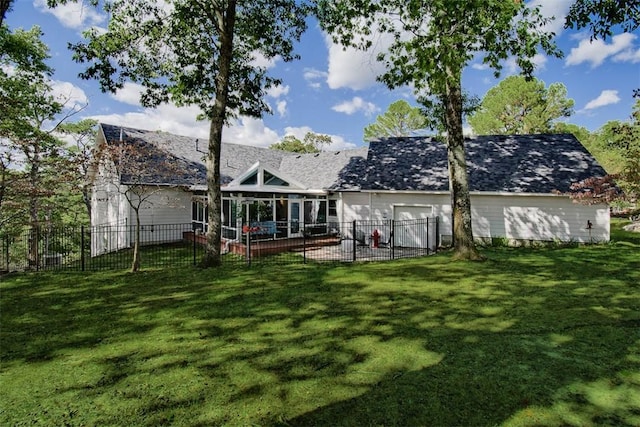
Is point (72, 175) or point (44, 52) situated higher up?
point (44, 52)

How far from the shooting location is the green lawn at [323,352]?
3441mm

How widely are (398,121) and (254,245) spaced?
1262 inches

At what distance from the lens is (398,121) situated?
41.7 meters

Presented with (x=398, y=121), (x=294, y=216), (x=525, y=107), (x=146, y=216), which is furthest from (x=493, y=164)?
(x=398, y=121)

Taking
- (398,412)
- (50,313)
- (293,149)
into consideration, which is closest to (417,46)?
(398,412)

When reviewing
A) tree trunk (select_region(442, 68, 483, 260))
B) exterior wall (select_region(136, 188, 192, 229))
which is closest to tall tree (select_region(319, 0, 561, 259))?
tree trunk (select_region(442, 68, 483, 260))

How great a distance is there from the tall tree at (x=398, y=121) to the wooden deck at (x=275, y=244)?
27101 millimetres

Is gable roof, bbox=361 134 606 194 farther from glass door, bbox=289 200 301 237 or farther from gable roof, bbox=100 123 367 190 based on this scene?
glass door, bbox=289 200 301 237

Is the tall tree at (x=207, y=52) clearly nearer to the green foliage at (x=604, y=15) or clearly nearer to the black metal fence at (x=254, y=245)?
the black metal fence at (x=254, y=245)

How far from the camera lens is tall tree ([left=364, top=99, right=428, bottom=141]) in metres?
40.8

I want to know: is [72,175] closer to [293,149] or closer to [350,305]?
[350,305]

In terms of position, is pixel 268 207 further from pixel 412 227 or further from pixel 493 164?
pixel 493 164

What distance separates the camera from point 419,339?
5.27 m

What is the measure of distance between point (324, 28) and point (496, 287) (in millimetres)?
11084
